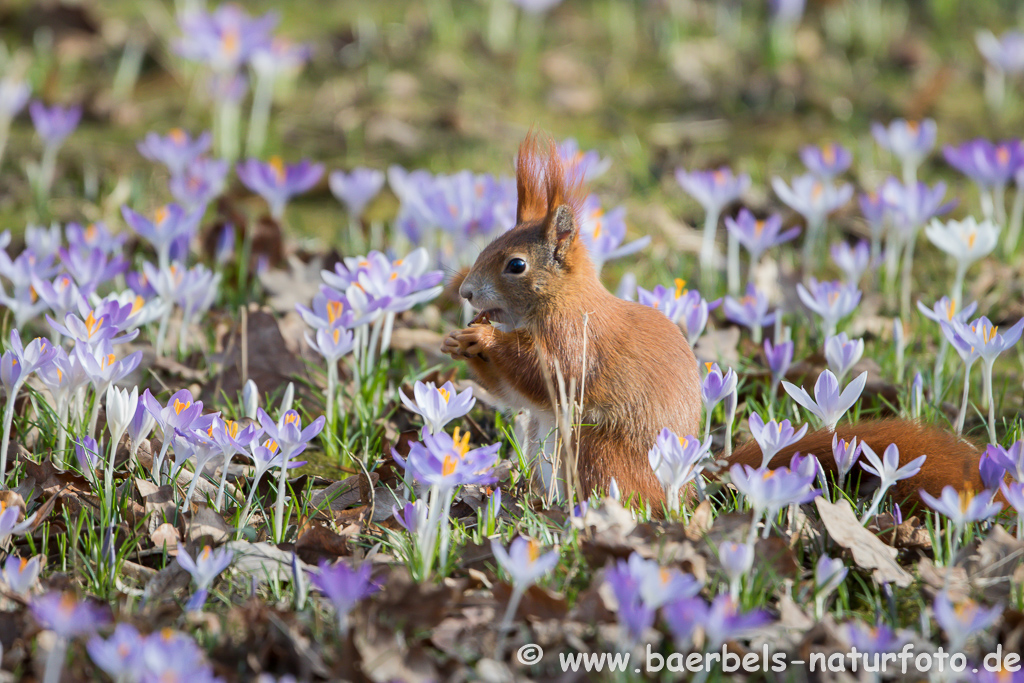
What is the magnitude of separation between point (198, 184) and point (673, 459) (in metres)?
2.42

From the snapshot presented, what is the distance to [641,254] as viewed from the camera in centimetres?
437

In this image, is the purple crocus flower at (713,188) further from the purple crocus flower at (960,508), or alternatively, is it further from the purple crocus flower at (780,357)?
the purple crocus flower at (960,508)

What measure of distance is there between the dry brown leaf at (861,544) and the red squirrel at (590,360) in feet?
0.72

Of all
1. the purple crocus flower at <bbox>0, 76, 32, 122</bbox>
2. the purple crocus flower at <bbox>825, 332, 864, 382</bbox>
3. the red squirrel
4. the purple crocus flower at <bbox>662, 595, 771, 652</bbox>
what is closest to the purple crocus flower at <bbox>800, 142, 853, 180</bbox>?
the purple crocus flower at <bbox>825, 332, 864, 382</bbox>

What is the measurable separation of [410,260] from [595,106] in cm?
339

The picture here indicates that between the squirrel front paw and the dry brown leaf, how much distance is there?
2.89 ft

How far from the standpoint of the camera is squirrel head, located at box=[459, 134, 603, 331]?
2611 mm

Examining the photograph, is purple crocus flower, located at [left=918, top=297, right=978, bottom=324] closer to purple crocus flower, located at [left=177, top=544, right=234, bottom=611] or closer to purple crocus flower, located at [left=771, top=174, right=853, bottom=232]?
purple crocus flower, located at [left=771, top=174, right=853, bottom=232]

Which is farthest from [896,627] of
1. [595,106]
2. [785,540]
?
[595,106]

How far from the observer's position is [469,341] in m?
2.52

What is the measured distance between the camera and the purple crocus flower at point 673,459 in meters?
2.18

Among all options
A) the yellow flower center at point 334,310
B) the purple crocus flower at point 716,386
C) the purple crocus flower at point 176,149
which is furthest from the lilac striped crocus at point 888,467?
the purple crocus flower at point 176,149

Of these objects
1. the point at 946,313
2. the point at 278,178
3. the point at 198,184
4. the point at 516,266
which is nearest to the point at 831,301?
the point at 946,313

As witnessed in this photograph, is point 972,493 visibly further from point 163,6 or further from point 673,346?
point 163,6
